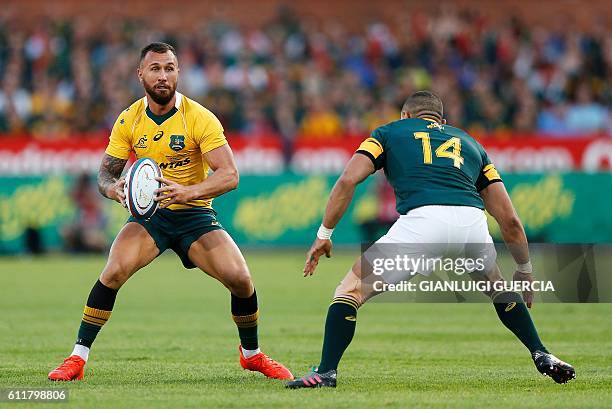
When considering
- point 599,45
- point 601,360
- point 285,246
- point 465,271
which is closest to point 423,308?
point 601,360

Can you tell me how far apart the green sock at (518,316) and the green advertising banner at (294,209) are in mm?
14868

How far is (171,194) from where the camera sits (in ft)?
29.1

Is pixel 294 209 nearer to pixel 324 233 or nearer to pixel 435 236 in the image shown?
pixel 435 236

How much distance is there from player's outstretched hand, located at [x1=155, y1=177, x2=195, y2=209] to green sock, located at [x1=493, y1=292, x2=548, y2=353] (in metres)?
2.46

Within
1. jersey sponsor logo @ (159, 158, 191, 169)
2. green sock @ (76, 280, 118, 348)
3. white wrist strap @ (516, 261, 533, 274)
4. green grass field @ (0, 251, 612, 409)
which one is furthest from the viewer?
jersey sponsor logo @ (159, 158, 191, 169)

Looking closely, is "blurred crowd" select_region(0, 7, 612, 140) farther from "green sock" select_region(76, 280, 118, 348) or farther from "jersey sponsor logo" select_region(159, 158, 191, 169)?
"green sock" select_region(76, 280, 118, 348)

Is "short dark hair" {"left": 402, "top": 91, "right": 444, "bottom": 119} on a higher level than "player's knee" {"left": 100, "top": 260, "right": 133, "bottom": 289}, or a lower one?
higher

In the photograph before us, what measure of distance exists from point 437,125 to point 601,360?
2.91 meters

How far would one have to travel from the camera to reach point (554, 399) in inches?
314

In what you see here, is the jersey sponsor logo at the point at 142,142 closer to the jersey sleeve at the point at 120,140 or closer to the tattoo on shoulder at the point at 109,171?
the jersey sleeve at the point at 120,140

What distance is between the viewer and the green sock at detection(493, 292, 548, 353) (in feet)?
29.0

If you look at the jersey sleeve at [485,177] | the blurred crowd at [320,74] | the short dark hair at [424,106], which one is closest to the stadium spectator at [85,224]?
the blurred crowd at [320,74]

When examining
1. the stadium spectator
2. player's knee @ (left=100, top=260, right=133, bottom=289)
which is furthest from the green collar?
the stadium spectator

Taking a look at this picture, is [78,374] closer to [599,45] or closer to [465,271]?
[465,271]
